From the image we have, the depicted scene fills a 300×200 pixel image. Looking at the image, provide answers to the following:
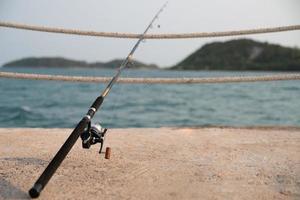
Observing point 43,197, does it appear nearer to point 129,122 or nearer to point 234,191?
point 234,191

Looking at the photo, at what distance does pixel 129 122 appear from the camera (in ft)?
46.6

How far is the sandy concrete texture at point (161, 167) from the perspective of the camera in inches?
96.7

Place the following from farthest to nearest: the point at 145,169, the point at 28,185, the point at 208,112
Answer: the point at 208,112 < the point at 145,169 < the point at 28,185

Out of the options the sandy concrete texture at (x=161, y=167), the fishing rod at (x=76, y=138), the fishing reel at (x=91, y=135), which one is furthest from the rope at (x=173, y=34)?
the fishing reel at (x=91, y=135)

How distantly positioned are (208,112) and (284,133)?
14.1 meters

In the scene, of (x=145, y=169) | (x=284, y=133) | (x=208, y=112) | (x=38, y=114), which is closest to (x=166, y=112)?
(x=208, y=112)

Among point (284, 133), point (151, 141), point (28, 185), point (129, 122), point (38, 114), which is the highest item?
point (28, 185)

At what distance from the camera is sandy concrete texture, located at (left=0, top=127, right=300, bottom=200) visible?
2.46m

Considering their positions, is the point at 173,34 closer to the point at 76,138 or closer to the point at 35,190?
the point at 76,138

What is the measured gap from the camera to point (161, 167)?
2926 mm

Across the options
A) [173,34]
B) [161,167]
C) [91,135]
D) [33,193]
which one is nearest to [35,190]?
[33,193]

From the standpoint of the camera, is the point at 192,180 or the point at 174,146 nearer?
the point at 192,180

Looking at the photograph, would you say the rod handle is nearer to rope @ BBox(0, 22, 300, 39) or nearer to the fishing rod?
the fishing rod

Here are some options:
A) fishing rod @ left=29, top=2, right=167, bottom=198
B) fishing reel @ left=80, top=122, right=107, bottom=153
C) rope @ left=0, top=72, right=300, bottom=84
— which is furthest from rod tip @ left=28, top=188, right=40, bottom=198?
rope @ left=0, top=72, right=300, bottom=84
